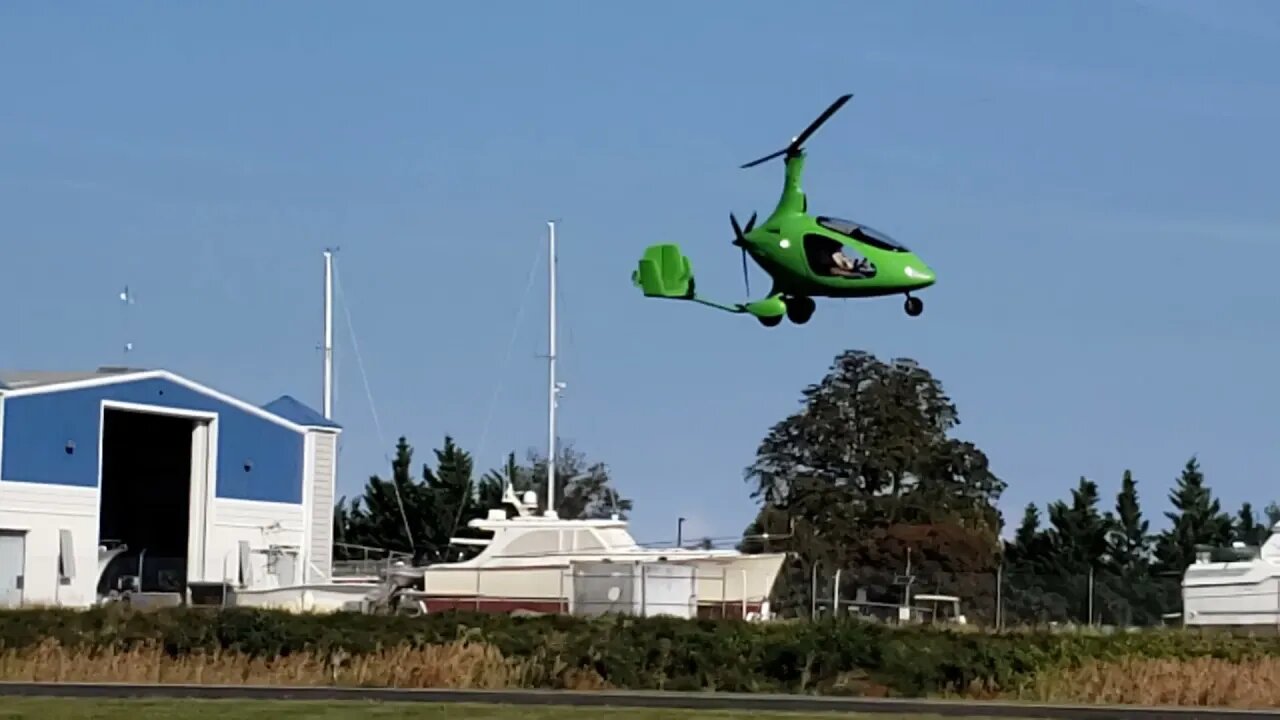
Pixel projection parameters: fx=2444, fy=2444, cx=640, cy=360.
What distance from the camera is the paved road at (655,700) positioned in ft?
→ 118

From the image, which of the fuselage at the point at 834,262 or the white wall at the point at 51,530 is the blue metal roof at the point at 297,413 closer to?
the white wall at the point at 51,530

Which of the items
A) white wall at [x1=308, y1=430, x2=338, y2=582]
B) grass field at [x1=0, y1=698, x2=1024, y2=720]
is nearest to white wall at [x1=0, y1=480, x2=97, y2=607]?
white wall at [x1=308, y1=430, x2=338, y2=582]

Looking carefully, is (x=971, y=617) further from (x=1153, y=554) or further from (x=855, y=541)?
(x=1153, y=554)

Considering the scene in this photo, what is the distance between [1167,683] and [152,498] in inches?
1442

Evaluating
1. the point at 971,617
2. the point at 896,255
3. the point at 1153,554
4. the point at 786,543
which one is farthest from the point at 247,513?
the point at 1153,554

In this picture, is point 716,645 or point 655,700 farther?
point 716,645

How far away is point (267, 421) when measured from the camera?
222ft

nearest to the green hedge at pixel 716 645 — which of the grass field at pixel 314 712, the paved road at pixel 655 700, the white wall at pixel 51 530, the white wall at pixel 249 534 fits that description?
the paved road at pixel 655 700

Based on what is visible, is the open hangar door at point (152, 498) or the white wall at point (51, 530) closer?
the white wall at point (51, 530)

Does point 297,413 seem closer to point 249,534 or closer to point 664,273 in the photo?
point 249,534

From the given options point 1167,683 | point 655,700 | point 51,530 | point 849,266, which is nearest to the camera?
point 849,266

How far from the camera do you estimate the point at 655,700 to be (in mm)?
37969

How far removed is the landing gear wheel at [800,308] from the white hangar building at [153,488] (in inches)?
1121

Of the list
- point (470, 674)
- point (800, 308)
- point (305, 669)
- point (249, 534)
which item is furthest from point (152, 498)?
point (800, 308)
